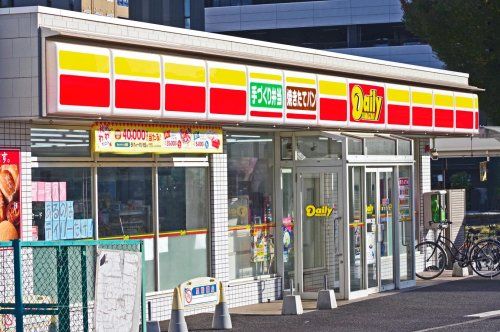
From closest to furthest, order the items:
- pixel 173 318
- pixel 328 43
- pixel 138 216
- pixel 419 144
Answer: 1. pixel 173 318
2. pixel 138 216
3. pixel 419 144
4. pixel 328 43

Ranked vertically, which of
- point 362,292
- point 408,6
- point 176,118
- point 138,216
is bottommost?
point 362,292

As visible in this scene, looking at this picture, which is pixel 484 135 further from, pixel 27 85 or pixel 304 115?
pixel 27 85

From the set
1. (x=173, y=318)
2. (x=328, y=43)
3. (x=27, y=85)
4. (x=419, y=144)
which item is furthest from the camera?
(x=328, y=43)

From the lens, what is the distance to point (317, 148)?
2184 centimetres

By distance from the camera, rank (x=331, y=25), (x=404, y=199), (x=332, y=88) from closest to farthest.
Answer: (x=332, y=88) < (x=404, y=199) < (x=331, y=25)

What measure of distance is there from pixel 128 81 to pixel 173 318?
127 inches

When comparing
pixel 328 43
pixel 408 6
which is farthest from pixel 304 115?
pixel 328 43

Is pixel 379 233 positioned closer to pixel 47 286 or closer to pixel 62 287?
pixel 47 286

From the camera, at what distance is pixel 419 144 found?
2742 cm

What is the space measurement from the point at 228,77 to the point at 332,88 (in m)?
3.21

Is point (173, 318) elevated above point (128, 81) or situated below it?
below

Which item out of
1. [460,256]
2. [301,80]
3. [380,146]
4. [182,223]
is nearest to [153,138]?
[182,223]

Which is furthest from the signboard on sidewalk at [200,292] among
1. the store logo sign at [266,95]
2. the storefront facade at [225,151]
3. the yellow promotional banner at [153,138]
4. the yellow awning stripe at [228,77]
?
the yellow awning stripe at [228,77]

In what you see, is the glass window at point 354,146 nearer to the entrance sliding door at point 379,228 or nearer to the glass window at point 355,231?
the glass window at point 355,231
